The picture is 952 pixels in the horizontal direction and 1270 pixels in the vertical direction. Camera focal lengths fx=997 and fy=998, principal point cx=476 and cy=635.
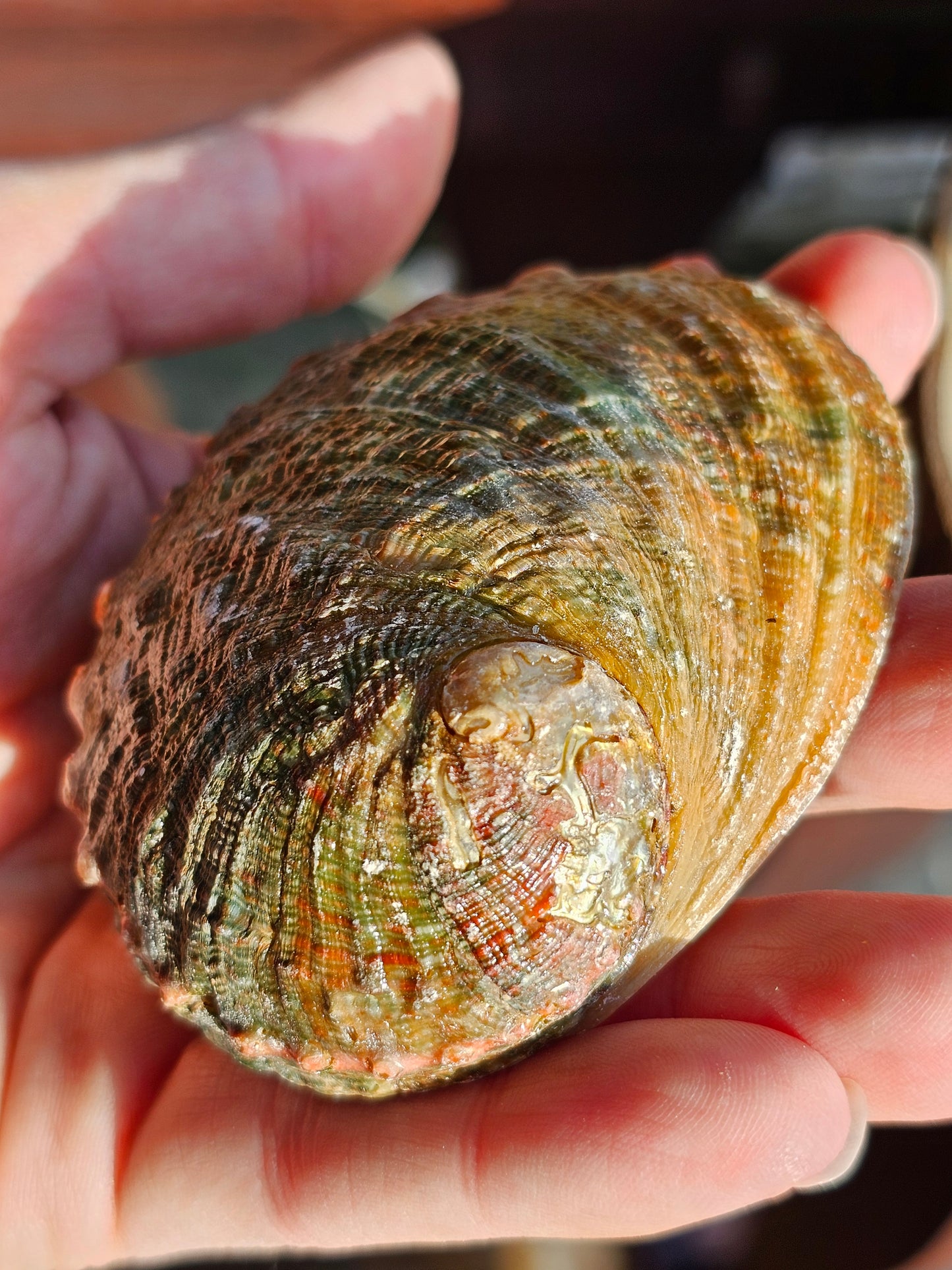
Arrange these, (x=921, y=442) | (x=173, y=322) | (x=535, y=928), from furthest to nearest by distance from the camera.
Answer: (x=921, y=442)
(x=173, y=322)
(x=535, y=928)

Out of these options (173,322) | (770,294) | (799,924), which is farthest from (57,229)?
(799,924)

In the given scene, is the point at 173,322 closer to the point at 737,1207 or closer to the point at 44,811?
the point at 44,811

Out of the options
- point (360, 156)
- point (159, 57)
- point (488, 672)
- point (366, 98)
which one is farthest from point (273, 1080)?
point (159, 57)

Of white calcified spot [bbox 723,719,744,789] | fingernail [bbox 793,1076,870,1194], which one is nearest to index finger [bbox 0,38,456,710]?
white calcified spot [bbox 723,719,744,789]

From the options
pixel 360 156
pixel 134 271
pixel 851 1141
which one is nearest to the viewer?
pixel 851 1141

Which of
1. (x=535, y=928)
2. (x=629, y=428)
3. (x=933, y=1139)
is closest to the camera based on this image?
(x=535, y=928)

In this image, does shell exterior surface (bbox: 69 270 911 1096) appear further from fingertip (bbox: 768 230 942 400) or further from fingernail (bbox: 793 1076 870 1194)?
fingertip (bbox: 768 230 942 400)

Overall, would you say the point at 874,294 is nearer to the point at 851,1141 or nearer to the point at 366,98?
the point at 366,98
